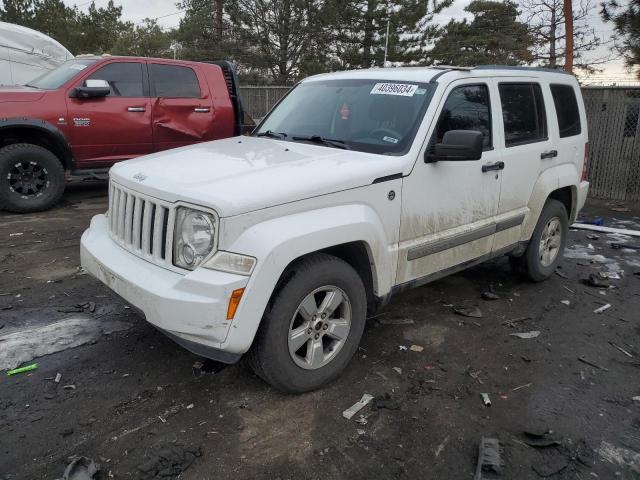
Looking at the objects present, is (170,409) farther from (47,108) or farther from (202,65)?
(202,65)

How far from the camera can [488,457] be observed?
2641 mm

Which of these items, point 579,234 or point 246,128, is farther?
point 246,128

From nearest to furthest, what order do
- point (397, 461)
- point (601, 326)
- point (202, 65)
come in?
point (397, 461), point (601, 326), point (202, 65)

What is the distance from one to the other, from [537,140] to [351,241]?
248 cm

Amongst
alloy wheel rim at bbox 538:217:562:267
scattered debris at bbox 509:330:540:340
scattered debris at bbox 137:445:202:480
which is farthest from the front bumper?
alloy wheel rim at bbox 538:217:562:267

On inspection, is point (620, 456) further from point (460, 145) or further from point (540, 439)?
point (460, 145)

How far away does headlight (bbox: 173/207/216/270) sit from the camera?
272cm

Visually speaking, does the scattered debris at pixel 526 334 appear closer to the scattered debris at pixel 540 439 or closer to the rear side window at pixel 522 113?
the scattered debris at pixel 540 439

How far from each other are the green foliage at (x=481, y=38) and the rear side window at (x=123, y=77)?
21.1m

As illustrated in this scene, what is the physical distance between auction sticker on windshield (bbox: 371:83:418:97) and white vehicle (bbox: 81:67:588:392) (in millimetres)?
15

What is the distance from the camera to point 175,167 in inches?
129

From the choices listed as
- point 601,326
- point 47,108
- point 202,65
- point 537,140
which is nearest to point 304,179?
point 537,140

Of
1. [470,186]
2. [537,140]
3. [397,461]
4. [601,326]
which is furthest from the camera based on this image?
[537,140]

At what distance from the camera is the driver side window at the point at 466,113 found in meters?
3.75
